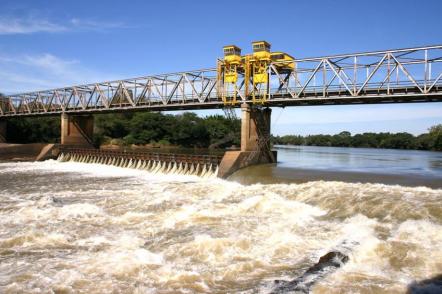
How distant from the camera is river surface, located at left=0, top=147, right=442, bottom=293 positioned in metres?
9.97

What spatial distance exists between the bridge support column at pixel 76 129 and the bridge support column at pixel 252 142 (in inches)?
1385

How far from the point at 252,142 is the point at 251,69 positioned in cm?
852

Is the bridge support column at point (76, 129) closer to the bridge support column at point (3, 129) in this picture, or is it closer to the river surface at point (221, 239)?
the bridge support column at point (3, 129)

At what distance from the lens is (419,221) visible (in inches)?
583

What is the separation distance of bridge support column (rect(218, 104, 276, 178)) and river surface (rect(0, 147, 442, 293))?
9.48m

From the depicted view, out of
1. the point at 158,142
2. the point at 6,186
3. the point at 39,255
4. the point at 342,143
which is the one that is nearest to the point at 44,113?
the point at 158,142

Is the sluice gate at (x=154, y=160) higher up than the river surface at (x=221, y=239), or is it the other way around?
the sluice gate at (x=154, y=160)

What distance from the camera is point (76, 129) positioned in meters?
→ 63.5

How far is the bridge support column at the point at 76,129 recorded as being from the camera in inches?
2419

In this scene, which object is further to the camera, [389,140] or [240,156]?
[389,140]

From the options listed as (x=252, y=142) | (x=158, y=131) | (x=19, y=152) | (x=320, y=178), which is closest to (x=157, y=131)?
(x=158, y=131)

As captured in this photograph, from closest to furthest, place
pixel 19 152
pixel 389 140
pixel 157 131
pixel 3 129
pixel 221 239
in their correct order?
pixel 221 239 → pixel 19 152 → pixel 3 129 → pixel 157 131 → pixel 389 140

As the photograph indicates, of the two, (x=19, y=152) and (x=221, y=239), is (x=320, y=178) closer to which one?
(x=221, y=239)

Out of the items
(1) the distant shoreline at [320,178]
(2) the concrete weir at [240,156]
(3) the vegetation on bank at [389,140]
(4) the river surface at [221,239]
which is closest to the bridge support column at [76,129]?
(2) the concrete weir at [240,156]
